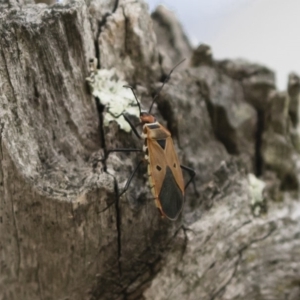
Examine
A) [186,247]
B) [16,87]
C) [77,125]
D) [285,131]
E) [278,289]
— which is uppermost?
[16,87]

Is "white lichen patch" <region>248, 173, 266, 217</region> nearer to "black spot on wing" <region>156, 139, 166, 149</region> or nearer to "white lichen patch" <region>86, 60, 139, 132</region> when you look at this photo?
"black spot on wing" <region>156, 139, 166, 149</region>

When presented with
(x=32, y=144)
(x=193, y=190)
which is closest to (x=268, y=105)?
(x=193, y=190)

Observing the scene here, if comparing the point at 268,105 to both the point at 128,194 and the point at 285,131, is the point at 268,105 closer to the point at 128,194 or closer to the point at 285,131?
the point at 285,131

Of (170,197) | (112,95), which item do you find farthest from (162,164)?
(112,95)

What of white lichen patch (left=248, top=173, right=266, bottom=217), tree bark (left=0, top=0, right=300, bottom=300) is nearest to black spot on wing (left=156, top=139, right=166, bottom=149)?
tree bark (left=0, top=0, right=300, bottom=300)

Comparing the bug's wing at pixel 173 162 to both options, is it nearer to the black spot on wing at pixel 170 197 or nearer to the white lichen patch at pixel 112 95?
the black spot on wing at pixel 170 197

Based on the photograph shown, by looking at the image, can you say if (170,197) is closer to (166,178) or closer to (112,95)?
(166,178)
